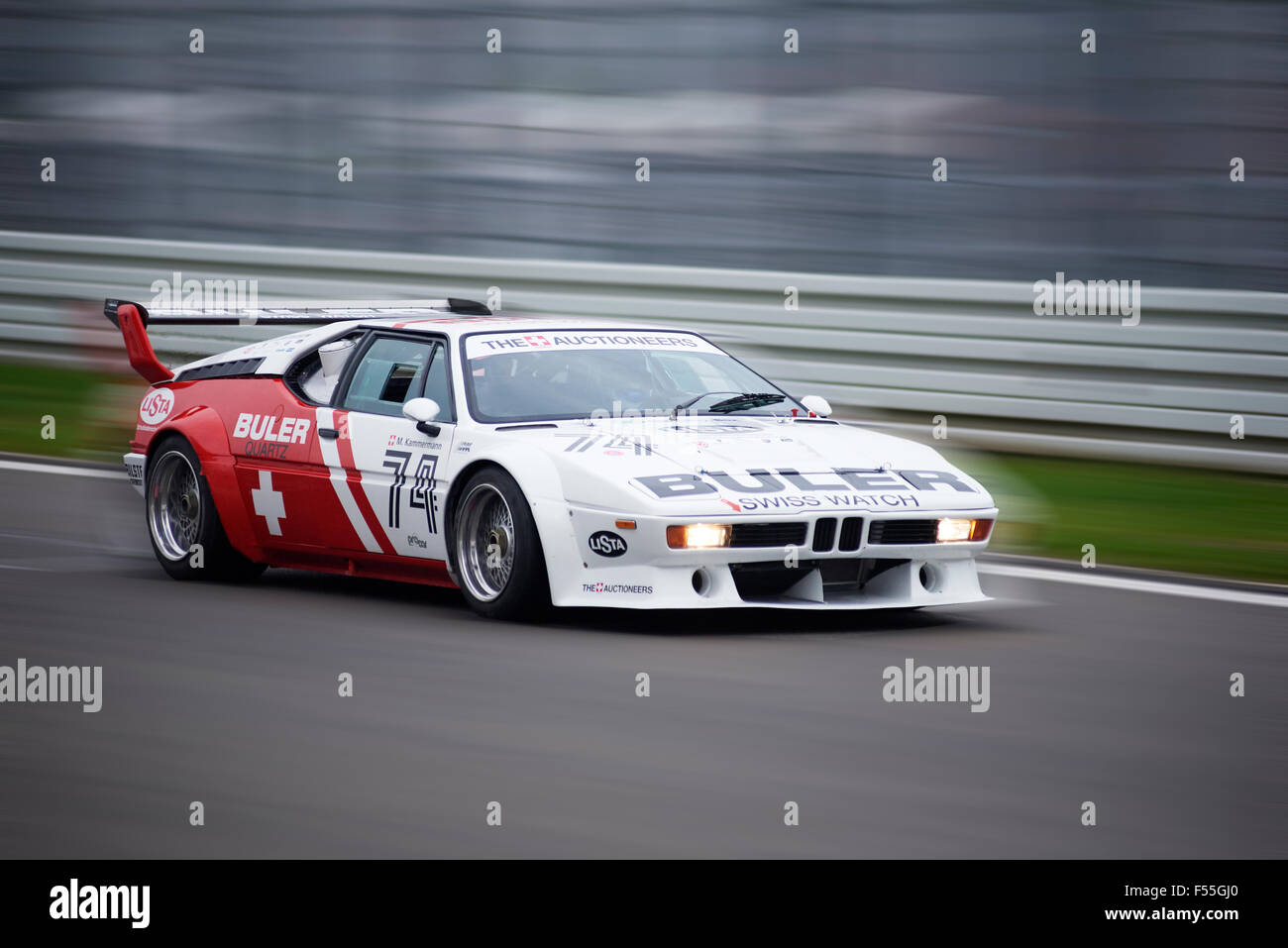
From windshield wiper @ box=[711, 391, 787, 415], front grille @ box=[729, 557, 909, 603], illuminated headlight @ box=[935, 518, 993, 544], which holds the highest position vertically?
windshield wiper @ box=[711, 391, 787, 415]

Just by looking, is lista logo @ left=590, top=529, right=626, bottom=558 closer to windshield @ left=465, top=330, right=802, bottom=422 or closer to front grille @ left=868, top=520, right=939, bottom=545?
windshield @ left=465, top=330, right=802, bottom=422

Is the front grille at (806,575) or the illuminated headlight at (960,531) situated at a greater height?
the illuminated headlight at (960,531)

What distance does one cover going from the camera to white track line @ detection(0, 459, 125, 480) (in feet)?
41.4

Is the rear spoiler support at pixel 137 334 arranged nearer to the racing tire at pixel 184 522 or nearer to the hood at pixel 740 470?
the racing tire at pixel 184 522

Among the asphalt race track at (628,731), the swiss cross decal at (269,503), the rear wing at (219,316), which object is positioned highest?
the rear wing at (219,316)

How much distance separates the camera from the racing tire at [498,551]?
7949 mm

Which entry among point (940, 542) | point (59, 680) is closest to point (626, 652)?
point (940, 542)

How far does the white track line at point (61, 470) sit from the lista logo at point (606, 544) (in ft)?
18.1

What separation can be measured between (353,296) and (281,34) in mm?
2159
